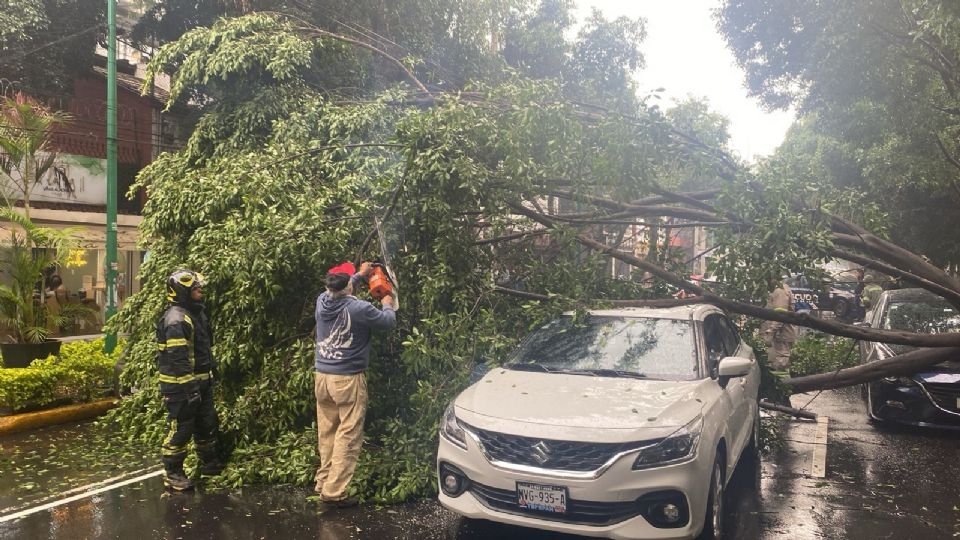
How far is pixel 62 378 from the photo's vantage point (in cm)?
870

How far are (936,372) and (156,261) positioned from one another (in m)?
8.74

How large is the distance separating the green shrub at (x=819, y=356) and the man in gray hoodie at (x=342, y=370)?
26.7 ft

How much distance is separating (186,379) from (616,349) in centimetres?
342

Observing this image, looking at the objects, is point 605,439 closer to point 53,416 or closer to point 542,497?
point 542,497

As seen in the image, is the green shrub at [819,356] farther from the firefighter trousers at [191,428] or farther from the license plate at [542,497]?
the firefighter trousers at [191,428]

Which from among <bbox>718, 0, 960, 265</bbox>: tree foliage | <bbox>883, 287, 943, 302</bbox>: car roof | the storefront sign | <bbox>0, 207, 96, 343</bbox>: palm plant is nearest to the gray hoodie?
<bbox>718, 0, 960, 265</bbox>: tree foliage

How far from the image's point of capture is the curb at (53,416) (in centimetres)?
805

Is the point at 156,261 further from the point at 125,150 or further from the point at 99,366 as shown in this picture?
the point at 125,150

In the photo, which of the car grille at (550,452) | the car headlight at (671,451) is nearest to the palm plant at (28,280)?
the car grille at (550,452)

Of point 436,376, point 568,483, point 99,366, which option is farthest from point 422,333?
point 99,366

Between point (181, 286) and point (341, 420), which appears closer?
point (341, 420)

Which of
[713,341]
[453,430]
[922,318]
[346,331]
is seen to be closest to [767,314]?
[713,341]

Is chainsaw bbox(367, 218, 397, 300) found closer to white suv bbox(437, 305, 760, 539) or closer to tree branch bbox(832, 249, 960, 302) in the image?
white suv bbox(437, 305, 760, 539)

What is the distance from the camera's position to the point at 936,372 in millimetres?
8227
